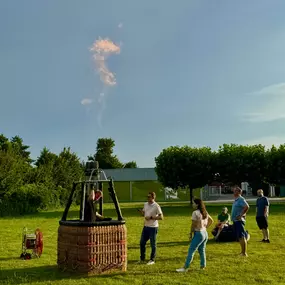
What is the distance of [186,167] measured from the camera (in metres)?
38.7

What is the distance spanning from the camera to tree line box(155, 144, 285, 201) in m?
38.2

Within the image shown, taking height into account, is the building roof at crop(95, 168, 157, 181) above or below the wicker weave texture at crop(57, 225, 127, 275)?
above

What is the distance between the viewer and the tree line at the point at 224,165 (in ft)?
125

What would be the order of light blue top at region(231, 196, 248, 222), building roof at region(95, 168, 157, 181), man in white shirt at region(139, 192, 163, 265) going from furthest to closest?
building roof at region(95, 168, 157, 181) < light blue top at region(231, 196, 248, 222) < man in white shirt at region(139, 192, 163, 265)

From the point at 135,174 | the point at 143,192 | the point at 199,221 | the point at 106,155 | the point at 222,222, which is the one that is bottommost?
the point at 222,222

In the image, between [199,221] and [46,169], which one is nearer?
[199,221]

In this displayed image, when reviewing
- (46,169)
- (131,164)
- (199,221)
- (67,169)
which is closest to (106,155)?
(131,164)

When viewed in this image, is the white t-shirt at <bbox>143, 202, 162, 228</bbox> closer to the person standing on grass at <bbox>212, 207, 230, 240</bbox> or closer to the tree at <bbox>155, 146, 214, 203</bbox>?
the person standing on grass at <bbox>212, 207, 230, 240</bbox>

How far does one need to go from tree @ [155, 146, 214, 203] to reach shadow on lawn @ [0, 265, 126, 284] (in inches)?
1118

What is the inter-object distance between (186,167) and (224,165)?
130 inches

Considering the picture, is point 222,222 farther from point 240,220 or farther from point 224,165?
point 224,165

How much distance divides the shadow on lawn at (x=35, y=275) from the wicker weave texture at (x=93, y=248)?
18 cm

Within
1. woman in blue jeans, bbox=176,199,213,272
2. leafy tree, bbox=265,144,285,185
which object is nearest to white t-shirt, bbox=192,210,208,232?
woman in blue jeans, bbox=176,199,213,272

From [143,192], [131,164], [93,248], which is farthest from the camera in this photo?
[131,164]
